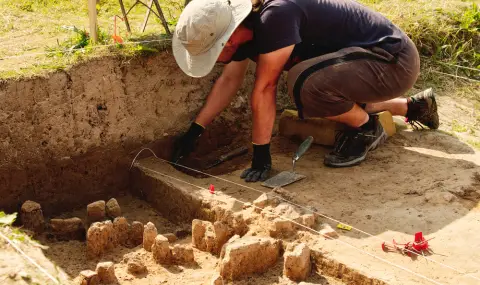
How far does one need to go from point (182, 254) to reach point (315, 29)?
6.00ft

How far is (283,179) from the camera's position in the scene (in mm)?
5086

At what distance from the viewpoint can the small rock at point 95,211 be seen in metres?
4.88

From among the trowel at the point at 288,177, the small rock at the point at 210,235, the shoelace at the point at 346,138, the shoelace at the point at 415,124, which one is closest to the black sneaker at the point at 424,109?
the shoelace at the point at 415,124

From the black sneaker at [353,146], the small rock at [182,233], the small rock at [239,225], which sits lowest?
the small rock at [182,233]

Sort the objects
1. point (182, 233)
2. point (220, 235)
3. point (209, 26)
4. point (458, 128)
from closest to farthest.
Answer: point (220, 235) → point (209, 26) → point (182, 233) → point (458, 128)

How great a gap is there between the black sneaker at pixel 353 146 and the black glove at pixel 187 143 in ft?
3.27

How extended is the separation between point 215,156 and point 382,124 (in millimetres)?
1349

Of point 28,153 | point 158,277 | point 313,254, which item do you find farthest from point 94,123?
point 313,254

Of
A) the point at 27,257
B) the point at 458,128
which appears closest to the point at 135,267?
the point at 27,257

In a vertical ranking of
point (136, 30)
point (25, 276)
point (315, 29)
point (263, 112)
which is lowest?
point (25, 276)

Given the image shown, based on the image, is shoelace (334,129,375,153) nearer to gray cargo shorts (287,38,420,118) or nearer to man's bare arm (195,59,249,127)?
gray cargo shorts (287,38,420,118)

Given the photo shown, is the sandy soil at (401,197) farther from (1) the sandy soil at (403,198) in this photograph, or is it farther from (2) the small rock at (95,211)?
(2) the small rock at (95,211)

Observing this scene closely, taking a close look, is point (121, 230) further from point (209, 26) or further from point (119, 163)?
point (209, 26)

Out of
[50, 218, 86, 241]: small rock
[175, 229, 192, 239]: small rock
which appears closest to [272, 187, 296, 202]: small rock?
[175, 229, 192, 239]: small rock
